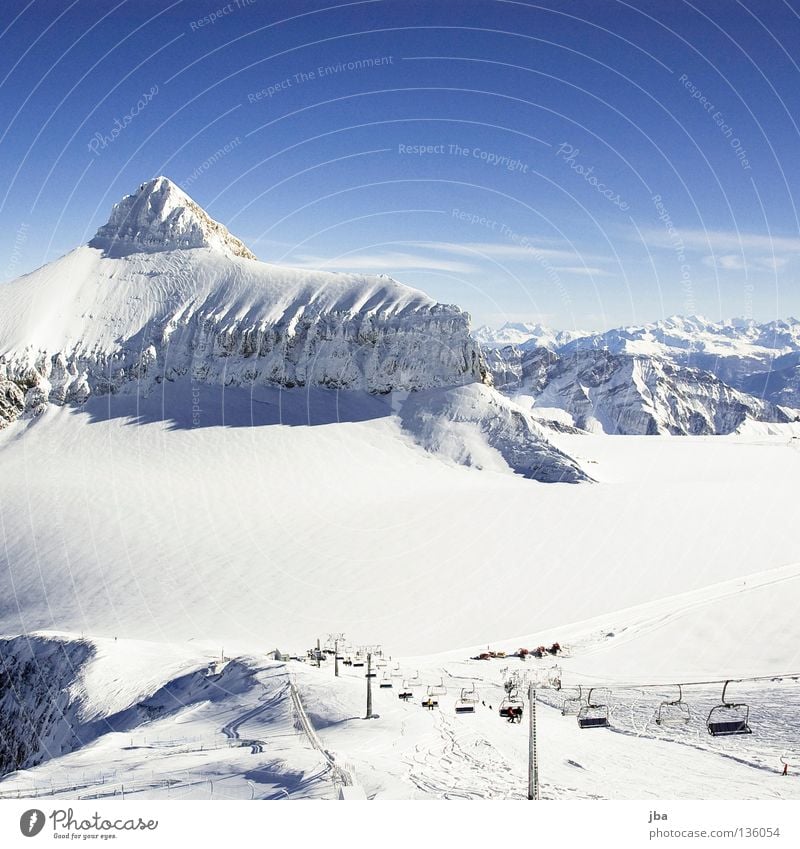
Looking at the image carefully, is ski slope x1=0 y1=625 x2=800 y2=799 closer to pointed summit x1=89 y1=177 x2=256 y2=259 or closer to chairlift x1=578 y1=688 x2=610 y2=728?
chairlift x1=578 y1=688 x2=610 y2=728

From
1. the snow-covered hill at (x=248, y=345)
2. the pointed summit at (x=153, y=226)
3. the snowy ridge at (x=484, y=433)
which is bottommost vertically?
the snowy ridge at (x=484, y=433)

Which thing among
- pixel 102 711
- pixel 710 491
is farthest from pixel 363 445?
pixel 102 711

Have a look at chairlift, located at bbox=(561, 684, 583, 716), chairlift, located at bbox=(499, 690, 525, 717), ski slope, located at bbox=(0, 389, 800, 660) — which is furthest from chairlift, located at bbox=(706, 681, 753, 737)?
ski slope, located at bbox=(0, 389, 800, 660)

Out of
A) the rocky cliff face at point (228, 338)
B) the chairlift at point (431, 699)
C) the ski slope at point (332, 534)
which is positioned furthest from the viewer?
the rocky cliff face at point (228, 338)
